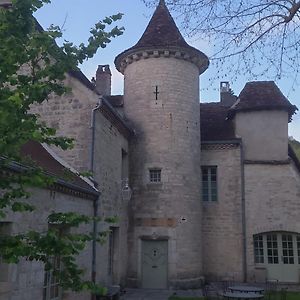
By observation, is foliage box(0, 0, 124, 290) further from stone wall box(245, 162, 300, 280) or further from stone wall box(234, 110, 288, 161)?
stone wall box(234, 110, 288, 161)

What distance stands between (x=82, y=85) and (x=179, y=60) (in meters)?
Result: 5.25

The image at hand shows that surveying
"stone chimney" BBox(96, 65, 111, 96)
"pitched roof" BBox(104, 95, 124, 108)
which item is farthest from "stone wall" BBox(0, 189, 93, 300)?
"stone chimney" BBox(96, 65, 111, 96)

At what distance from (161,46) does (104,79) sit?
196 inches

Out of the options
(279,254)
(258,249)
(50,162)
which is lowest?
(279,254)

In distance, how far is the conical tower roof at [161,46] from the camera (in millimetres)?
14875

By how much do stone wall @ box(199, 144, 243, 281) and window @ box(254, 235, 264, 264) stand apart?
1.97 feet

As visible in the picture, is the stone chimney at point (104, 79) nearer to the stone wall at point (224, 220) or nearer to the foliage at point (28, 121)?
the stone wall at point (224, 220)

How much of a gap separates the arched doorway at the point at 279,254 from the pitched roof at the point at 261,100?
4.94 m

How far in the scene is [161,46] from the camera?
48.6ft

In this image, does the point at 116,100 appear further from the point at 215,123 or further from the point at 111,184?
the point at 111,184

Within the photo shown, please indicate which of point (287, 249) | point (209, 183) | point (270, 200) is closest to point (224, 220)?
point (209, 183)

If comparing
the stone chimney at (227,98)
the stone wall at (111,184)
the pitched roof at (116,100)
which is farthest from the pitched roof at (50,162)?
the stone chimney at (227,98)

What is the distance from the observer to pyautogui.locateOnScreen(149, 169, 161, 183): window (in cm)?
1452

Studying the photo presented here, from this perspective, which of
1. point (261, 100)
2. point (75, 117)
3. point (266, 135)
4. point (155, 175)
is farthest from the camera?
point (261, 100)
